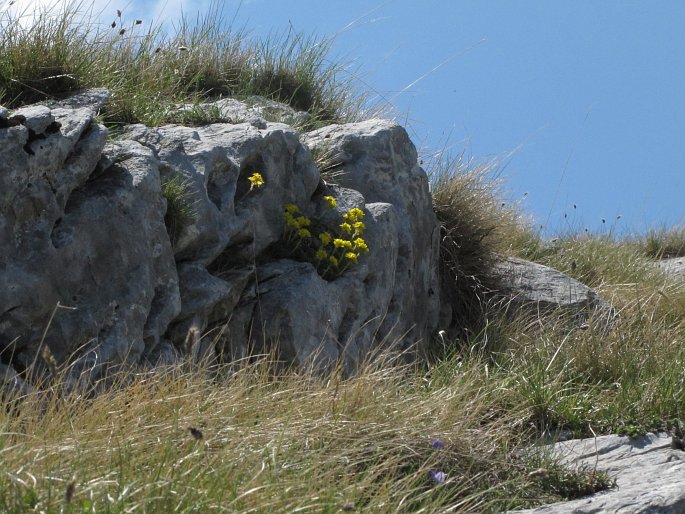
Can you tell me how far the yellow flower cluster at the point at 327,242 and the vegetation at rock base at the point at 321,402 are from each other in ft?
1.50

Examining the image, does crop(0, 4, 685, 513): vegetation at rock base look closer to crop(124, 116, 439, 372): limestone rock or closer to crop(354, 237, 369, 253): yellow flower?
crop(124, 116, 439, 372): limestone rock

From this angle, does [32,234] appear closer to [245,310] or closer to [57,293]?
[57,293]

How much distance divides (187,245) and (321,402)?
60.0 inches

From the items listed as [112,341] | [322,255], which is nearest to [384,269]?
[322,255]

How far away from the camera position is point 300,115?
8.17 meters

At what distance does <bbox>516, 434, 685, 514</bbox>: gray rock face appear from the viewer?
160 inches

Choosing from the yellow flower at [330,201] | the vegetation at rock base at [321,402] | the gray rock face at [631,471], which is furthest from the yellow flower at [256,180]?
the gray rock face at [631,471]

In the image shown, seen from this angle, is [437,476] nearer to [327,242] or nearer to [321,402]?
[321,402]

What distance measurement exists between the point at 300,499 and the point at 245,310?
2541 mm

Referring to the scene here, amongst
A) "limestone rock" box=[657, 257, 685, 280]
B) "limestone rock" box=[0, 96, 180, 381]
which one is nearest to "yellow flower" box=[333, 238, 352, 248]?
"limestone rock" box=[0, 96, 180, 381]

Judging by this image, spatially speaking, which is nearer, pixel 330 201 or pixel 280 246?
pixel 280 246

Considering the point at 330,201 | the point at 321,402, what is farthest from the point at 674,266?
the point at 321,402

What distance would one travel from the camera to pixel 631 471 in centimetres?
466

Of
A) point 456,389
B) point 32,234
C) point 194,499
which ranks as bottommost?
point 194,499
